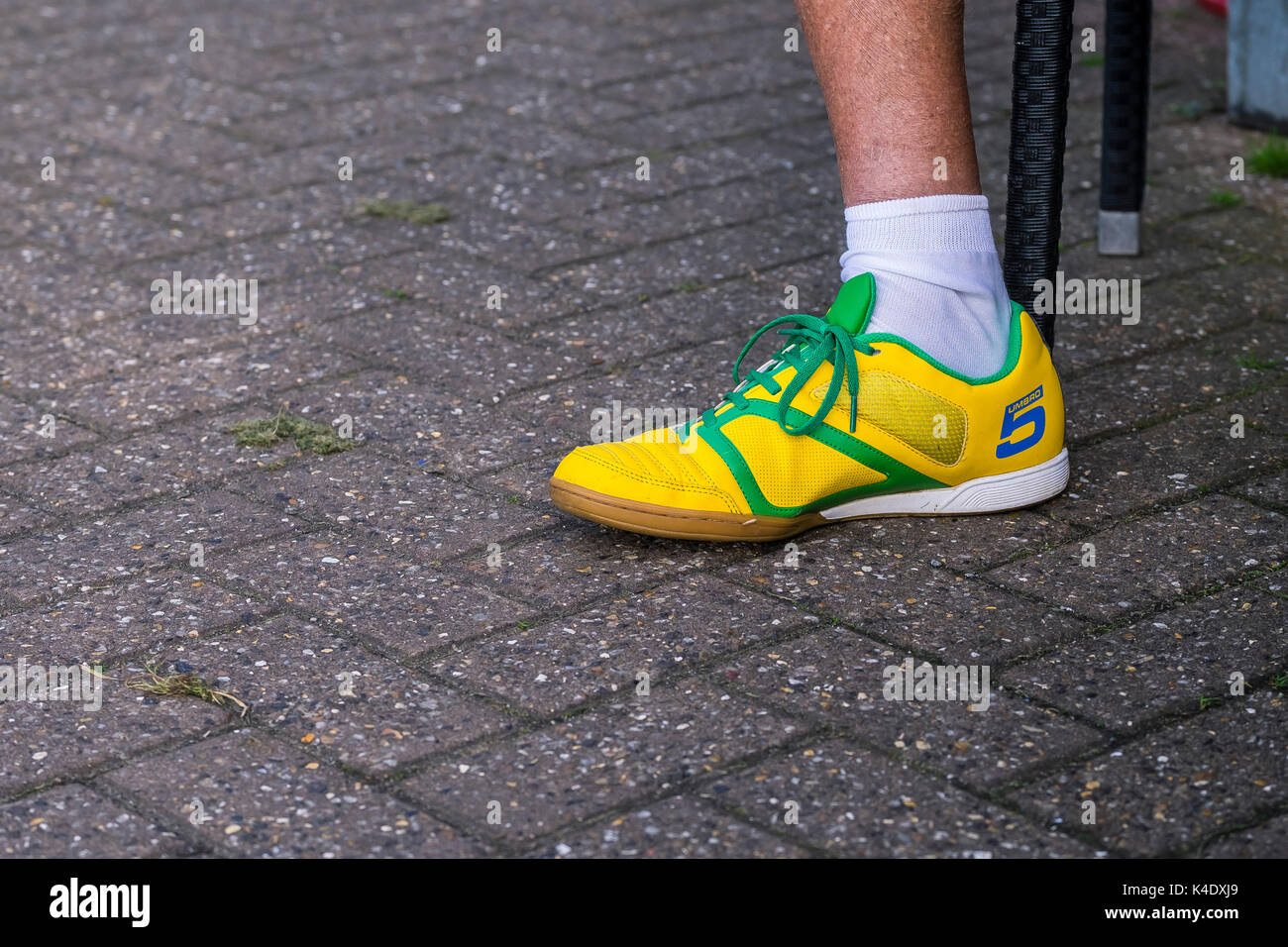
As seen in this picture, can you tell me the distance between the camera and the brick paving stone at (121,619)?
198 centimetres

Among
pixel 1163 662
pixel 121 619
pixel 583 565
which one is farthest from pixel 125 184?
pixel 1163 662

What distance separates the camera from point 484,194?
365cm

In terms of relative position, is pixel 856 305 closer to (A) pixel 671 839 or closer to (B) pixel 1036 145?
(B) pixel 1036 145

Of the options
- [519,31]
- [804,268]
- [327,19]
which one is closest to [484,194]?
[804,268]

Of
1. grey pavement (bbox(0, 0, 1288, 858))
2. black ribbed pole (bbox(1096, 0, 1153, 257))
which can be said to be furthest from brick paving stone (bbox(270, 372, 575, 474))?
black ribbed pole (bbox(1096, 0, 1153, 257))

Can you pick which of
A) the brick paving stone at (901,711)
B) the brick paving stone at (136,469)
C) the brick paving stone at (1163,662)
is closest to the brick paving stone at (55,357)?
the brick paving stone at (136,469)

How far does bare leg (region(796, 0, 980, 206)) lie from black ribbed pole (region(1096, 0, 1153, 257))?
860mm

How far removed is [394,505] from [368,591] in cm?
26

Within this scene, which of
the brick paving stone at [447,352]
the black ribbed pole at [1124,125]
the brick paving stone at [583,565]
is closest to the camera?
the brick paving stone at [583,565]

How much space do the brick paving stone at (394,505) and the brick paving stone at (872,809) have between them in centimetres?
66

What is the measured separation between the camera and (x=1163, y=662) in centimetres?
191

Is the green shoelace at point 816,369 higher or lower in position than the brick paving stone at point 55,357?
higher

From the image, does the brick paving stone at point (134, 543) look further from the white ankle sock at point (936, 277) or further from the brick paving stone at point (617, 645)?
the white ankle sock at point (936, 277)
